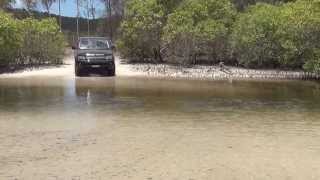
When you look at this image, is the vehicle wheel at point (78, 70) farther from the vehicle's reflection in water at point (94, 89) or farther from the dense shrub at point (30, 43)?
the dense shrub at point (30, 43)

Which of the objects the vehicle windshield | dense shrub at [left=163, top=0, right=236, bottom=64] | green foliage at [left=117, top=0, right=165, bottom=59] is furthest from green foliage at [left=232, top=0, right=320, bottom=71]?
the vehicle windshield

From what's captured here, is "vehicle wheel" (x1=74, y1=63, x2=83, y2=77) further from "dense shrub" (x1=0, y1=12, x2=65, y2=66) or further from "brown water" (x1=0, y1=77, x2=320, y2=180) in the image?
"brown water" (x1=0, y1=77, x2=320, y2=180)

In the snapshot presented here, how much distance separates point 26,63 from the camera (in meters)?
30.4

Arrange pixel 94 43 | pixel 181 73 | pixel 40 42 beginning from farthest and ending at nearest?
pixel 40 42 → pixel 181 73 → pixel 94 43

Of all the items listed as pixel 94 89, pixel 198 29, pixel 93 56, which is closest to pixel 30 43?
pixel 93 56

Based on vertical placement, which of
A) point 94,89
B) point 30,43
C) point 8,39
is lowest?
point 94,89

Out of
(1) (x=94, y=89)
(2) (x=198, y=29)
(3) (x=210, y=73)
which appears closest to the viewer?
(1) (x=94, y=89)

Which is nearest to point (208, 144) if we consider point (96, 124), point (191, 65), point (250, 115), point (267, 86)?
point (96, 124)

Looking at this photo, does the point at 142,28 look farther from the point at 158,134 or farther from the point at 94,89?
the point at 158,134

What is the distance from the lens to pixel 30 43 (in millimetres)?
30000

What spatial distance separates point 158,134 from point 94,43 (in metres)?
15.4

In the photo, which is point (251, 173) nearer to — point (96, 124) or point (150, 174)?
point (150, 174)

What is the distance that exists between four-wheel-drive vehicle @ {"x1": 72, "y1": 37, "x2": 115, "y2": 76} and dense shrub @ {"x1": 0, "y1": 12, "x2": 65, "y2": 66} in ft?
11.9

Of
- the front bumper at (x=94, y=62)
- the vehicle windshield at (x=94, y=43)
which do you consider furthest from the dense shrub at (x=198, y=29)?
the front bumper at (x=94, y=62)
